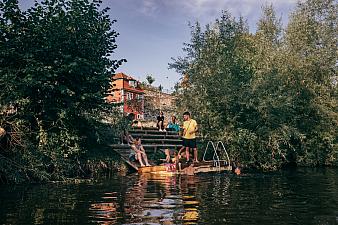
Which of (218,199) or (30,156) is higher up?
(30,156)

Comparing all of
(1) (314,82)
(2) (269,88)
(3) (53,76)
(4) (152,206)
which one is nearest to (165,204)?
(4) (152,206)

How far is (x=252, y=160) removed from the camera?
22.8 metres

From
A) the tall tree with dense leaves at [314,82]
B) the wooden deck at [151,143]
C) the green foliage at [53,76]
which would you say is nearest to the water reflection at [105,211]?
the green foliage at [53,76]

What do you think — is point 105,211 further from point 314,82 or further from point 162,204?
point 314,82

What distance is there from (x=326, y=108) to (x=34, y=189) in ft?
71.8

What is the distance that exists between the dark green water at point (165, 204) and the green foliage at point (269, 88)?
10117 millimetres

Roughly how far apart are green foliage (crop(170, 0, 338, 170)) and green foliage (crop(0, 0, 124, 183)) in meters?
8.84

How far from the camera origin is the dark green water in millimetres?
7316

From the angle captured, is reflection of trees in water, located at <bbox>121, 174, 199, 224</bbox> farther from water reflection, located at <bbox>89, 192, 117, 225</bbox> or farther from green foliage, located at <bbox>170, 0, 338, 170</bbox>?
green foliage, located at <bbox>170, 0, 338, 170</bbox>

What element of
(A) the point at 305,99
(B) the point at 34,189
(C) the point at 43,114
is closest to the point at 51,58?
(C) the point at 43,114

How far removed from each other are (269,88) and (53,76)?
1428 centimetres

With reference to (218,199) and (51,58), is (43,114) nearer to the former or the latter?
(51,58)

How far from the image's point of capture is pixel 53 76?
1440 centimetres

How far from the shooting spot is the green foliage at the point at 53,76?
13852 mm
